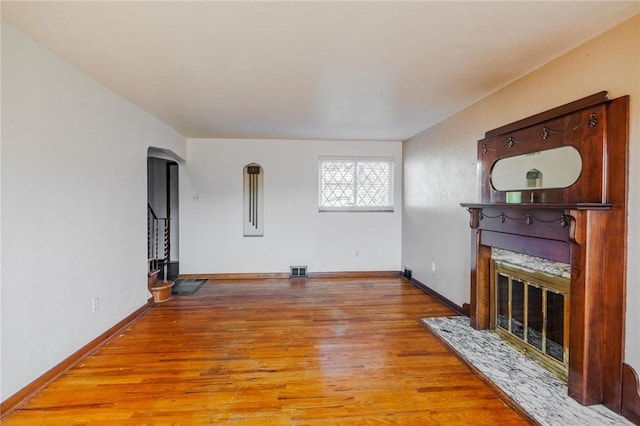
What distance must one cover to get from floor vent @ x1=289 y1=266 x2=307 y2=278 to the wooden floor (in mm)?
1688

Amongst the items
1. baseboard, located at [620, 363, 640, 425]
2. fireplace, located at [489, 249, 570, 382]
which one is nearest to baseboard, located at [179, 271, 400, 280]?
fireplace, located at [489, 249, 570, 382]

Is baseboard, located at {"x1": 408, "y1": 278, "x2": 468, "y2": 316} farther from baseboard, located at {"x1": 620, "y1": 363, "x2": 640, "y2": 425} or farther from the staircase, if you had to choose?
the staircase

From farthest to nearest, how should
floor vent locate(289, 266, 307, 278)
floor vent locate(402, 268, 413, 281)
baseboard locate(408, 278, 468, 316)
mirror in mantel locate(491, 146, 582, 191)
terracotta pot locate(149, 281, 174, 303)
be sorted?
floor vent locate(289, 266, 307, 278)
floor vent locate(402, 268, 413, 281)
terracotta pot locate(149, 281, 174, 303)
baseboard locate(408, 278, 468, 316)
mirror in mantel locate(491, 146, 582, 191)

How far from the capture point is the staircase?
13.4 feet

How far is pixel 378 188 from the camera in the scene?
564 cm

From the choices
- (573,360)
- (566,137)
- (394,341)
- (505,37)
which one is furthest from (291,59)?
(573,360)

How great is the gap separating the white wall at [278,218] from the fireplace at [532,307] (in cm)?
274

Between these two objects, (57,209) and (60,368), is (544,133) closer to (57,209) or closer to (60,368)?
(57,209)

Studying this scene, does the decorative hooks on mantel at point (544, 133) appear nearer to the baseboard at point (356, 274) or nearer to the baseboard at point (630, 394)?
the baseboard at point (630, 394)

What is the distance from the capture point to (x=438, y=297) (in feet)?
13.5

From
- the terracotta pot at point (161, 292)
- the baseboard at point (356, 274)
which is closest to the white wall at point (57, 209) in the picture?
the terracotta pot at point (161, 292)

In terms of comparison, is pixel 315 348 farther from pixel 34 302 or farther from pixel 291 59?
pixel 291 59

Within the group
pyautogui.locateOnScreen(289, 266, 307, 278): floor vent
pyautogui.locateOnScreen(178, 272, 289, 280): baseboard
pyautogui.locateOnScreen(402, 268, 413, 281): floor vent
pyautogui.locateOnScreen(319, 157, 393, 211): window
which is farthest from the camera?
pyautogui.locateOnScreen(319, 157, 393, 211): window

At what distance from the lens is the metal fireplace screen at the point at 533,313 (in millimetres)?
2213
